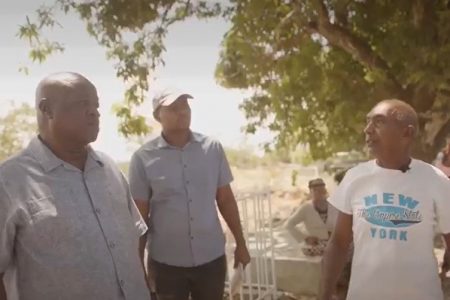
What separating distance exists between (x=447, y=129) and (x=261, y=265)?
3.08 m

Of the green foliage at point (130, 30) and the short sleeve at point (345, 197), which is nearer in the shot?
the short sleeve at point (345, 197)

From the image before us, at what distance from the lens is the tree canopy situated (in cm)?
509

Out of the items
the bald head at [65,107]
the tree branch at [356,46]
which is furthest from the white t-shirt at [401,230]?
the tree branch at [356,46]

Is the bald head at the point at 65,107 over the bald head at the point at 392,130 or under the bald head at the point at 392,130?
over

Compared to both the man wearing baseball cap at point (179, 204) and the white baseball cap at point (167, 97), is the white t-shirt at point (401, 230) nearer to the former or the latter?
the man wearing baseball cap at point (179, 204)

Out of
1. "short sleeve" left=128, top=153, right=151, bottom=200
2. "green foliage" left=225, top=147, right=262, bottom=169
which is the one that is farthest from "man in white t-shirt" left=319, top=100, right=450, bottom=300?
"green foliage" left=225, top=147, right=262, bottom=169

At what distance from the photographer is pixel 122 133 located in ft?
20.3

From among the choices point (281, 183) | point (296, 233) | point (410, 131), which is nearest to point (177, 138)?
point (410, 131)

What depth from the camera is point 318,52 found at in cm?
631

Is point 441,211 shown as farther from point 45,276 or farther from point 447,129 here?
point 447,129

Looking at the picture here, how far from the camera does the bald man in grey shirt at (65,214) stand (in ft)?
5.12

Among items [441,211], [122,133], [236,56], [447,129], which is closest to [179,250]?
[441,211]

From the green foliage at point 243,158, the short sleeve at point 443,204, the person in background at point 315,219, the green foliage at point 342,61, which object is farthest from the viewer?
the green foliage at point 243,158

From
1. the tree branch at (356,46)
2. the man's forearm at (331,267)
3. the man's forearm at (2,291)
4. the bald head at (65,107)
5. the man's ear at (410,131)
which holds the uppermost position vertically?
the tree branch at (356,46)
